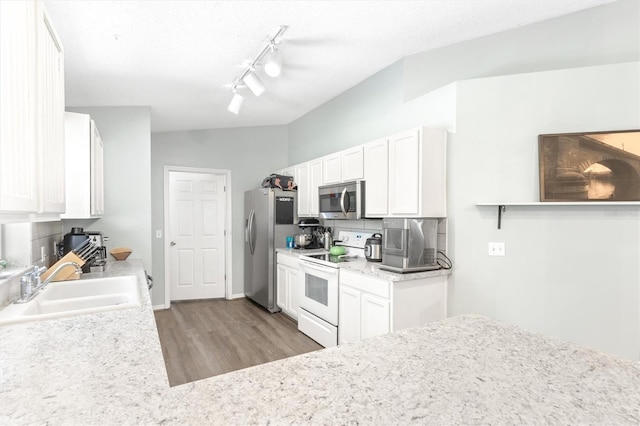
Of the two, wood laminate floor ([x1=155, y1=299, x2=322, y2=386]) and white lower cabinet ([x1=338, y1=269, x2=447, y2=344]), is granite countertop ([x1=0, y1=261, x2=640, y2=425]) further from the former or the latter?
wood laminate floor ([x1=155, y1=299, x2=322, y2=386])

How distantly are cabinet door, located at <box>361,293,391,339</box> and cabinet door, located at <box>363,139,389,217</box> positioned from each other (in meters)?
0.79

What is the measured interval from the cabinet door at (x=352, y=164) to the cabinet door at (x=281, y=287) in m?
1.51

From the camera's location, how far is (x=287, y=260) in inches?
165

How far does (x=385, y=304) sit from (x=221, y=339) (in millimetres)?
2006

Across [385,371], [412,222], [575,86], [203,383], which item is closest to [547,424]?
[385,371]

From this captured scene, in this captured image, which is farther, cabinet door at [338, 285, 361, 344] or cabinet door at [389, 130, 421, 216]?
cabinet door at [338, 285, 361, 344]

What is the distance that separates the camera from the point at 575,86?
2.42 metres

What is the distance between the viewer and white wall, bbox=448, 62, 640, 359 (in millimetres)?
2299

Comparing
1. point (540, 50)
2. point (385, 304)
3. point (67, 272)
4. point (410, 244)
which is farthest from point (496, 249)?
point (67, 272)

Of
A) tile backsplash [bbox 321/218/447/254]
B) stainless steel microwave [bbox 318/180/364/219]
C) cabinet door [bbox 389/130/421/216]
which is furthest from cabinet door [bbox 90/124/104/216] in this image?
tile backsplash [bbox 321/218/447/254]

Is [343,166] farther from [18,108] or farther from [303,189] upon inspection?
[18,108]

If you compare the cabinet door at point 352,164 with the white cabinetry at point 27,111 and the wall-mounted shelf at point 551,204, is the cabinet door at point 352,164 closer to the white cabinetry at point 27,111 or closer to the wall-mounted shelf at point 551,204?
the wall-mounted shelf at point 551,204

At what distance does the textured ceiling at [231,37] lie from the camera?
6.84 ft

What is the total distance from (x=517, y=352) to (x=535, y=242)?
1.90 meters
